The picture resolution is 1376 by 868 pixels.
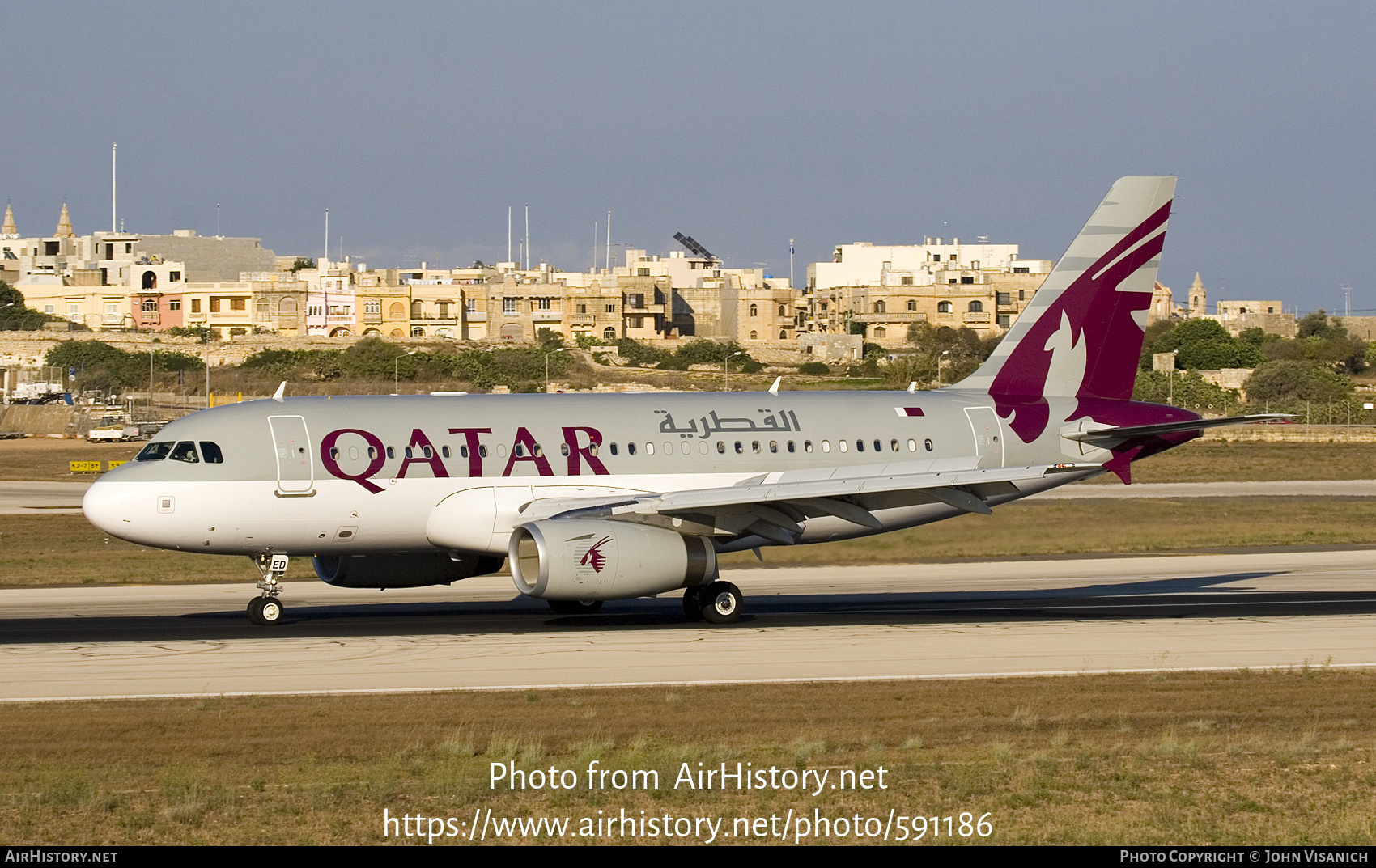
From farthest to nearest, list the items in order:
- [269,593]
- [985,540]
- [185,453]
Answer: [985,540]
[269,593]
[185,453]

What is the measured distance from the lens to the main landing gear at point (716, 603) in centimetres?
2966

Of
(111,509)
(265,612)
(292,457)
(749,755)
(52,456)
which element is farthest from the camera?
(52,456)

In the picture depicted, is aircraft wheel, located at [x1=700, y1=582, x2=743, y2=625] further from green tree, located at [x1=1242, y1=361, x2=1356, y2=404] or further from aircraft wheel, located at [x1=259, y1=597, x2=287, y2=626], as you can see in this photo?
green tree, located at [x1=1242, y1=361, x2=1356, y2=404]

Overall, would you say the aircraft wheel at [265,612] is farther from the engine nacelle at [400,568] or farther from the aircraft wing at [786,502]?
the aircraft wing at [786,502]

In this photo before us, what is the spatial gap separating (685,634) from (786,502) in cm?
325

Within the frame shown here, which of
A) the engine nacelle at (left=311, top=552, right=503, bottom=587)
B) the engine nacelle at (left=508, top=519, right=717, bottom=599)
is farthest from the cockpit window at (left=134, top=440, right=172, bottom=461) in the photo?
the engine nacelle at (left=508, top=519, right=717, bottom=599)

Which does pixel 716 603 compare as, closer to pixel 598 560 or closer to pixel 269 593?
pixel 598 560

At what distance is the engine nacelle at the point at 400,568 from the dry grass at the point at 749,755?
9280 millimetres

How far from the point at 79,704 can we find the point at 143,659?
162 inches

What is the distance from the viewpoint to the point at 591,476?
30.2m

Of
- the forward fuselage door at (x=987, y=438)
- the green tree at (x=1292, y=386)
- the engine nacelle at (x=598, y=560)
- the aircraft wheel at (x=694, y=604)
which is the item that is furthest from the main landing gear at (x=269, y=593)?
the green tree at (x=1292, y=386)

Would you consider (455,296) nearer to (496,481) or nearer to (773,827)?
(496,481)

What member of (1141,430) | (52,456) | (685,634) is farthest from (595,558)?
(52,456)

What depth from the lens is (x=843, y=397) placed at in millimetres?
33688
